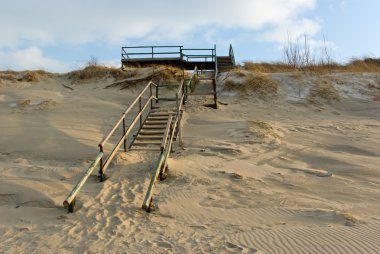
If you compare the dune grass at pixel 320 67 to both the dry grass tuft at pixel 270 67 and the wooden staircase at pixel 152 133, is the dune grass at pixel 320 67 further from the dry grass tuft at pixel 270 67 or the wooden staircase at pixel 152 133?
the wooden staircase at pixel 152 133

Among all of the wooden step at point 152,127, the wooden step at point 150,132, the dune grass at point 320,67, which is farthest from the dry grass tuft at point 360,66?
the wooden step at point 150,132

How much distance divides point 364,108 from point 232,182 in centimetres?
920

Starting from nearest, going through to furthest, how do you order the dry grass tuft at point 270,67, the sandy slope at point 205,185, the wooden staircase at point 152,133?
the sandy slope at point 205,185 < the wooden staircase at point 152,133 < the dry grass tuft at point 270,67

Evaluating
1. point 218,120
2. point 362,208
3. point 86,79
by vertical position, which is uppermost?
point 86,79

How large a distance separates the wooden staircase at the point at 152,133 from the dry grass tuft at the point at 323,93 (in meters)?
6.29

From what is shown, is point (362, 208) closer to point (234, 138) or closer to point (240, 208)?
point (240, 208)

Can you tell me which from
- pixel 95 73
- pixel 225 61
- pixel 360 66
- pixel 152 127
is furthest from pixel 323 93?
pixel 95 73

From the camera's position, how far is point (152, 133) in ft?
32.5

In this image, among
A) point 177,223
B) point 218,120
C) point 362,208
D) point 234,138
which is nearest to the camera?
point 177,223

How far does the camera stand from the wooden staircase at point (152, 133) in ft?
30.2

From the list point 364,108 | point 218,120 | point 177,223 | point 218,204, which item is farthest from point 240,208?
point 364,108

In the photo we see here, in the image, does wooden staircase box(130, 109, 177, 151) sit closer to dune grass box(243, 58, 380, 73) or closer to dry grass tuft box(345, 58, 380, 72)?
dune grass box(243, 58, 380, 73)

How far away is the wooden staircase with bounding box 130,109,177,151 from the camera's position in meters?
9.20

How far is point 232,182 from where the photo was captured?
23.2ft
